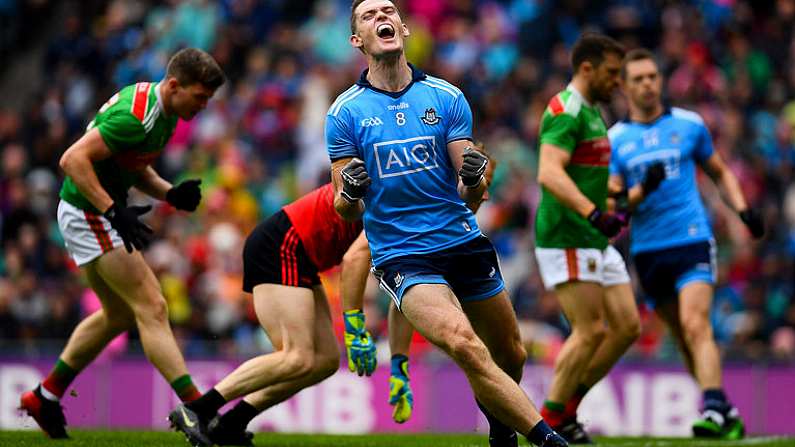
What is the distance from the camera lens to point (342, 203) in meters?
7.86

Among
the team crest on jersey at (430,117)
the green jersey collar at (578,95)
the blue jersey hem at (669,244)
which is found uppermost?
the green jersey collar at (578,95)

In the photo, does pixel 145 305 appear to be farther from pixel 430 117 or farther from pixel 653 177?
pixel 653 177

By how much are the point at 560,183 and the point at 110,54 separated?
13.2 metres

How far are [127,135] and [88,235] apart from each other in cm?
81

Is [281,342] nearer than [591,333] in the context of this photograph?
Yes

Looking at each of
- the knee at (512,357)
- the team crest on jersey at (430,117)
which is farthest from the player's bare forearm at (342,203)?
the knee at (512,357)

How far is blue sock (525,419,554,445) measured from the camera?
24.5 feet

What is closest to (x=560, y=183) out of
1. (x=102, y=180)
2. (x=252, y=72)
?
(x=102, y=180)

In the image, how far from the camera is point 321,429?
1534 cm

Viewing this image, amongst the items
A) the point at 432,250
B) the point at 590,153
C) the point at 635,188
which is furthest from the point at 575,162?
the point at 432,250

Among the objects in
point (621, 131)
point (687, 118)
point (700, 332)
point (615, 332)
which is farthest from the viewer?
point (621, 131)

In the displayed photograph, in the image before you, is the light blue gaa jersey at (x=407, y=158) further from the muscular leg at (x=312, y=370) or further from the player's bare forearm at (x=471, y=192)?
the muscular leg at (x=312, y=370)

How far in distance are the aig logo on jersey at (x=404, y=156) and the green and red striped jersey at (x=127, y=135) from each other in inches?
97.5

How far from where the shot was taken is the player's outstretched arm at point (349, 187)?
765 cm
